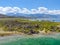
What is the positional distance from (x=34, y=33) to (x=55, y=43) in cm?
1259

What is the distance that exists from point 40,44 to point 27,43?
2.35 metres

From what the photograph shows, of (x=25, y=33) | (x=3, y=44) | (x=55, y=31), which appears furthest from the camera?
(x=55, y=31)

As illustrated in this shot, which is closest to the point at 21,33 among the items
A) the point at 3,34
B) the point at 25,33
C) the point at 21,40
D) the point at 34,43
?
the point at 25,33

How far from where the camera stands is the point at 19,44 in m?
37.0

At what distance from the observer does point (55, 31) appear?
2130 inches

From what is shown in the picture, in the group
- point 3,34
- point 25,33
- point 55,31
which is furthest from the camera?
point 55,31

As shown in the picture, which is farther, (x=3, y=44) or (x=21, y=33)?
(x=21, y=33)

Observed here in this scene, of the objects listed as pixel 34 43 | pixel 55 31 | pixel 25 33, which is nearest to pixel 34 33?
pixel 25 33

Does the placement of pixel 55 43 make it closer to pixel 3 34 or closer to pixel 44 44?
pixel 44 44

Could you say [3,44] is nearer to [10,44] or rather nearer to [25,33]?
[10,44]

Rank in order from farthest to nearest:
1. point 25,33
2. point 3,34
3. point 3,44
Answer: point 25,33 → point 3,34 → point 3,44

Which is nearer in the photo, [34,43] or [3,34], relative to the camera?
[34,43]

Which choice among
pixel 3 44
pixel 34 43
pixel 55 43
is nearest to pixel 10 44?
pixel 3 44

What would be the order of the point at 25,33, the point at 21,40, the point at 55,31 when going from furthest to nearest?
the point at 55,31 < the point at 25,33 < the point at 21,40
